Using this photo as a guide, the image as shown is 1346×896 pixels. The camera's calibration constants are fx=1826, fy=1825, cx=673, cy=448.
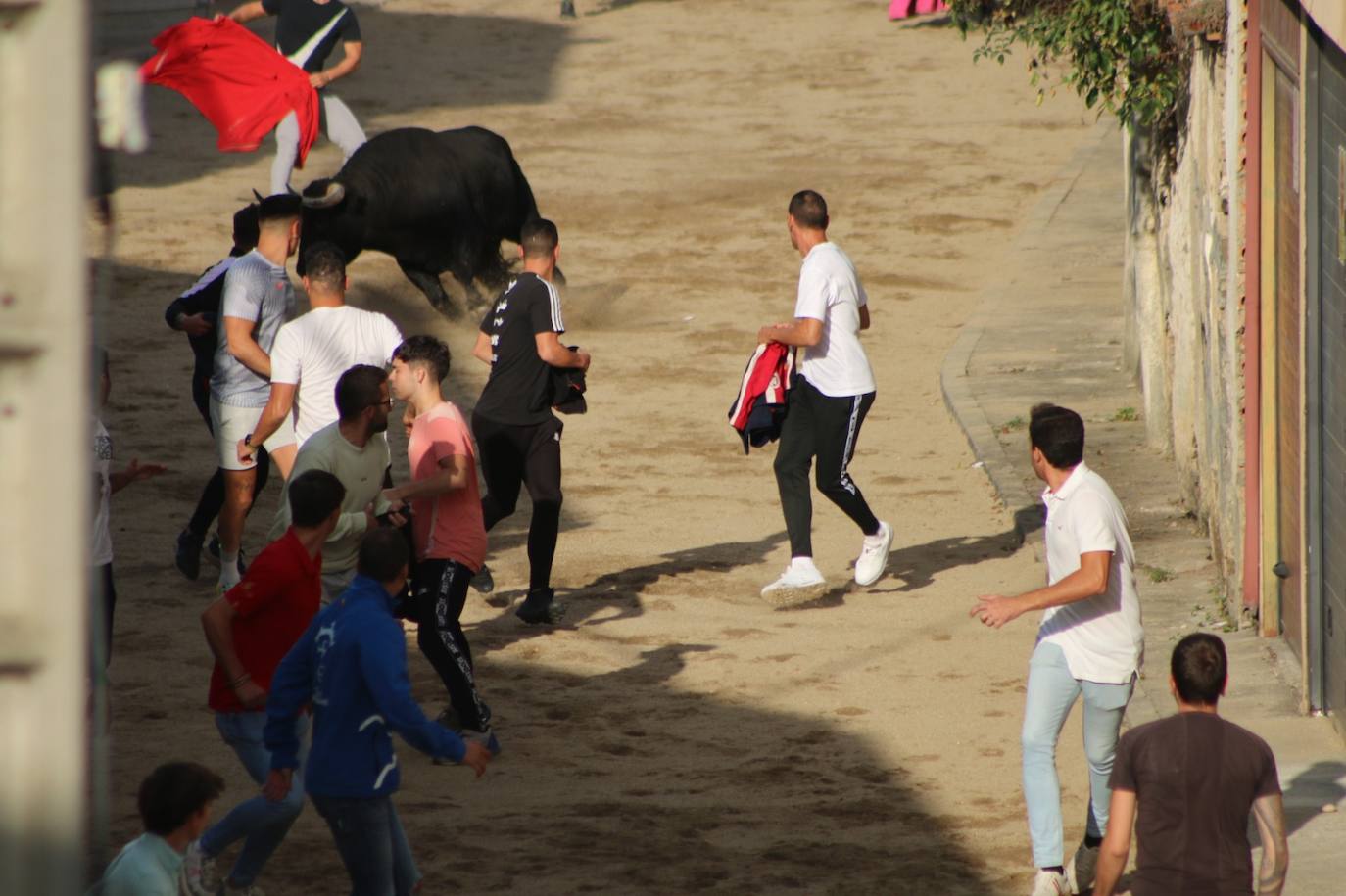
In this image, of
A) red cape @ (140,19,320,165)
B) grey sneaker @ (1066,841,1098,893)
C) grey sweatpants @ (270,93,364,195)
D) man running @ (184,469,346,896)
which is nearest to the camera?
man running @ (184,469,346,896)

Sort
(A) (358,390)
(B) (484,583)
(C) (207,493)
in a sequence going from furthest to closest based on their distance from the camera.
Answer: (B) (484,583)
(C) (207,493)
(A) (358,390)

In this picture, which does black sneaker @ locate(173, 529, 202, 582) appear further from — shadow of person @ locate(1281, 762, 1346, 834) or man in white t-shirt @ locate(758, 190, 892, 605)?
shadow of person @ locate(1281, 762, 1346, 834)

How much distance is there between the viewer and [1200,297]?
9.52 m

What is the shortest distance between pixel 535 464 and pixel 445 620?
5.39 ft

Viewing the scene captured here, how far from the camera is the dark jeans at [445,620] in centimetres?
689

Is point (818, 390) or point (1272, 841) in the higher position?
point (1272, 841)

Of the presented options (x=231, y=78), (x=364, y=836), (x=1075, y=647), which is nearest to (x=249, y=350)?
(x=364, y=836)

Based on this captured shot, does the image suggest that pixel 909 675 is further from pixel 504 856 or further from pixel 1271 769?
pixel 1271 769

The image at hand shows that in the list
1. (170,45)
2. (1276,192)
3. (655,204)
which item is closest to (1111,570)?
(1276,192)

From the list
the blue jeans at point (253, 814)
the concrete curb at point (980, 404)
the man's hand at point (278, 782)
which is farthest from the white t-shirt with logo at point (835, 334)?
the man's hand at point (278, 782)

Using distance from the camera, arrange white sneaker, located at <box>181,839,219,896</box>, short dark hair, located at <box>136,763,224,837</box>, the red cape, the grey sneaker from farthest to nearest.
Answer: the red cape, the grey sneaker, white sneaker, located at <box>181,839,219,896</box>, short dark hair, located at <box>136,763,224,837</box>

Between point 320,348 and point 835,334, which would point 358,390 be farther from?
point 835,334

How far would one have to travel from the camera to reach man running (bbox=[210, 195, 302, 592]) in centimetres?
802

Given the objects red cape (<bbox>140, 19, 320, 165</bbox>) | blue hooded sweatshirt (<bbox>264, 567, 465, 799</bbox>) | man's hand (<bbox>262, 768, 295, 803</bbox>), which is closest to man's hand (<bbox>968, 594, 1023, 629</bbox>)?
blue hooded sweatshirt (<bbox>264, 567, 465, 799</bbox>)
